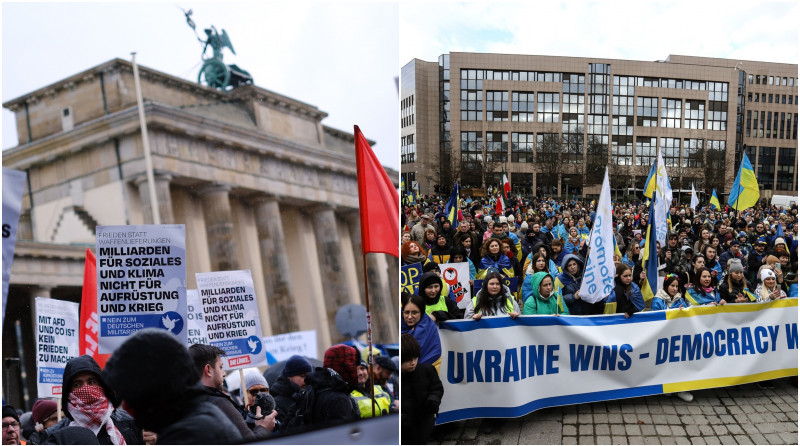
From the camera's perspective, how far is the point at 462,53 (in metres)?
48.6

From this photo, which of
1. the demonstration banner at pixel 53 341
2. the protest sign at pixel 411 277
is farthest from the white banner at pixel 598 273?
the demonstration banner at pixel 53 341

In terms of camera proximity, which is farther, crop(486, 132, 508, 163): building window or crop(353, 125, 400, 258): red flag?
crop(486, 132, 508, 163): building window

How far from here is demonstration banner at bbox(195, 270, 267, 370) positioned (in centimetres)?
523

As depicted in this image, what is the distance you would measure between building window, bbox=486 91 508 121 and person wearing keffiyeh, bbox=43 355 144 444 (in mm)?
52238

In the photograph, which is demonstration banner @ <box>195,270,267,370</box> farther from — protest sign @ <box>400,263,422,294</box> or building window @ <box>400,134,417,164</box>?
building window @ <box>400,134,417,164</box>

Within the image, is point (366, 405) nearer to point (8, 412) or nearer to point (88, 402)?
point (88, 402)

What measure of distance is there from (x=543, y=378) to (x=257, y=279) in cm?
2768

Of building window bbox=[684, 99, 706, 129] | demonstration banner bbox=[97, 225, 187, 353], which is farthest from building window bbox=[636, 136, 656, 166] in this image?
demonstration banner bbox=[97, 225, 187, 353]

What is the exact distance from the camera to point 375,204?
437cm

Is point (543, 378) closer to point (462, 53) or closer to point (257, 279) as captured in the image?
point (257, 279)

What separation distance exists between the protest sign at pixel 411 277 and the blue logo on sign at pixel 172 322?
2644 mm

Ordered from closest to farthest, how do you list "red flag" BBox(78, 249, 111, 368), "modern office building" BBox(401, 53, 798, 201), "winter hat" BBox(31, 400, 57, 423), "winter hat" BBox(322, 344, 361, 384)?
"winter hat" BBox(322, 344, 361, 384), "winter hat" BBox(31, 400, 57, 423), "red flag" BBox(78, 249, 111, 368), "modern office building" BBox(401, 53, 798, 201)

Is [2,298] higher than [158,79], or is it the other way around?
[158,79]

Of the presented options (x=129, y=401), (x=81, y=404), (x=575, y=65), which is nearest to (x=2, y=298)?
(x=81, y=404)
